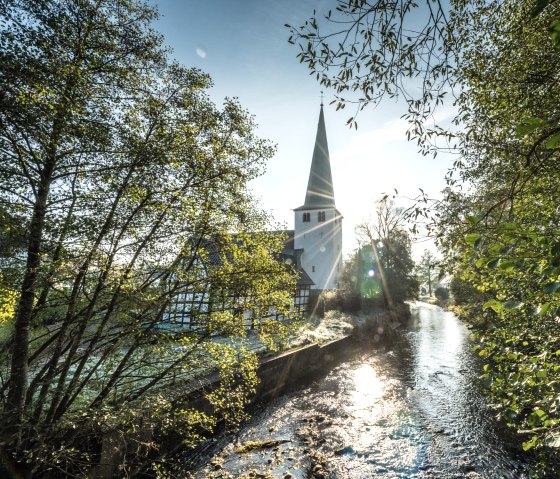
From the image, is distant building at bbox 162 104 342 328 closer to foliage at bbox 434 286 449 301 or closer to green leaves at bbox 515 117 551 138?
foliage at bbox 434 286 449 301

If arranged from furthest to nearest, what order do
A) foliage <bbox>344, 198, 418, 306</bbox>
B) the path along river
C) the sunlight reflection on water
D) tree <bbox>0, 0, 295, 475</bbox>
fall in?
foliage <bbox>344, 198, 418, 306</bbox> < the sunlight reflection on water < the path along river < tree <bbox>0, 0, 295, 475</bbox>

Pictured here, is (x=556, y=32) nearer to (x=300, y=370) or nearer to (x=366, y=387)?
(x=366, y=387)

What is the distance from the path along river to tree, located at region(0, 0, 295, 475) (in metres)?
2.87

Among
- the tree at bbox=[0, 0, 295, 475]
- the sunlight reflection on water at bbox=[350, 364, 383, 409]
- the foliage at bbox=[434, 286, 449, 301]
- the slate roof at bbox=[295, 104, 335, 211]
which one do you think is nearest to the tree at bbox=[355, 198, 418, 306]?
the slate roof at bbox=[295, 104, 335, 211]

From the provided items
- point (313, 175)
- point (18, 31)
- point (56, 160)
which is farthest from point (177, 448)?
point (313, 175)

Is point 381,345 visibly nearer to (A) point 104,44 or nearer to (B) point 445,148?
(B) point 445,148

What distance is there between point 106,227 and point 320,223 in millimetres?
35587

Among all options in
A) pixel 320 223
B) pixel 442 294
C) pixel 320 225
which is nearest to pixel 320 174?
pixel 320 223

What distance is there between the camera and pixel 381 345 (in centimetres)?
1939

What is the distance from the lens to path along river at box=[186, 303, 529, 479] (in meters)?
6.69

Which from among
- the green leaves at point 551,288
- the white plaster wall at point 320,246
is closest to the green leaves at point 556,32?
the green leaves at point 551,288

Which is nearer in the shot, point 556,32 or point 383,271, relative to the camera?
point 556,32

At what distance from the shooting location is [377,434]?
8.32m

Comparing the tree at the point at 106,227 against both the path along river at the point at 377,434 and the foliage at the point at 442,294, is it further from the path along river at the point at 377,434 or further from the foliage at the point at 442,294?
the foliage at the point at 442,294
